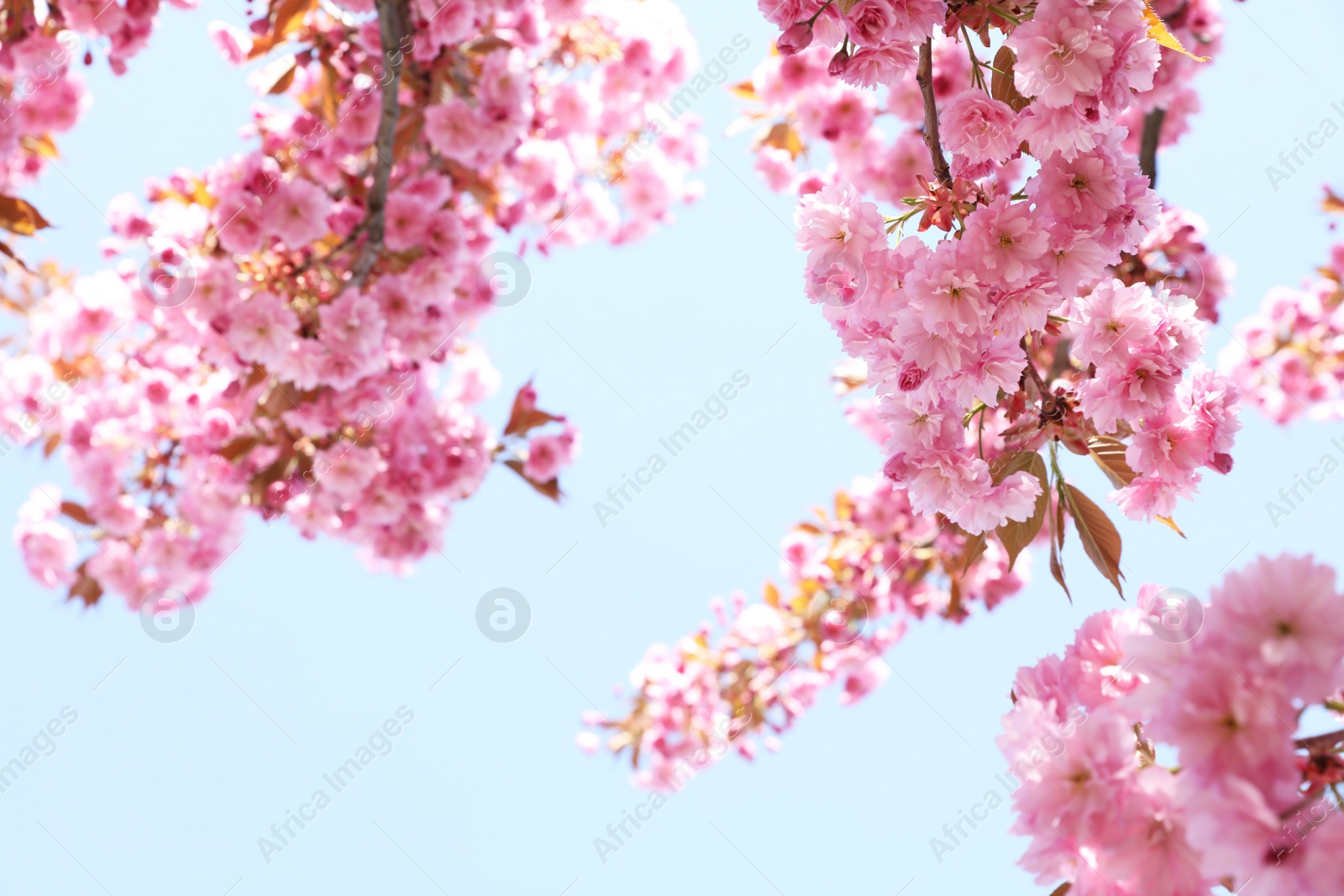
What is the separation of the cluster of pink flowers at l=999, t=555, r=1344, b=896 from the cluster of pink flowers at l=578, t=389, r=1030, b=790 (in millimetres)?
2841

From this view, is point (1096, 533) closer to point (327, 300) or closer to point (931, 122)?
point (931, 122)

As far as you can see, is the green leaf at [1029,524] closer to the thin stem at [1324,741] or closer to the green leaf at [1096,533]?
the green leaf at [1096,533]

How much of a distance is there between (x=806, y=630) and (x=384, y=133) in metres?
2.89

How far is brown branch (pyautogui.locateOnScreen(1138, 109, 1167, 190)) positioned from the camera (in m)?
2.54

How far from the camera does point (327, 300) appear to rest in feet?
8.79

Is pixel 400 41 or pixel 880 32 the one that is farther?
pixel 400 41

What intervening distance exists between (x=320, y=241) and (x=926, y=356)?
2.53 meters

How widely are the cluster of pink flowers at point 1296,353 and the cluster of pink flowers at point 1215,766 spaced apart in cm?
446

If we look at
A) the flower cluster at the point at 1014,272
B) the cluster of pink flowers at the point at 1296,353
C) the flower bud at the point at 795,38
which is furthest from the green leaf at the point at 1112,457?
the cluster of pink flowers at the point at 1296,353

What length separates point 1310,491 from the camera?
7.41 ft

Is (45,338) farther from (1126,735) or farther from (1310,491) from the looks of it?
(1310,491)

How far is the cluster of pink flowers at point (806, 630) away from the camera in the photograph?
3803 millimetres

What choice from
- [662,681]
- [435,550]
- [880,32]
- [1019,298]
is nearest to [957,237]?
[1019,298]

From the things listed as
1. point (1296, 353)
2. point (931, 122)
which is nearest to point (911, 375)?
point (931, 122)
